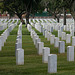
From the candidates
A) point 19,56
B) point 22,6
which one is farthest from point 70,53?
point 22,6

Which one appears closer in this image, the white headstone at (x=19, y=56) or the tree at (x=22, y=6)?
the white headstone at (x=19, y=56)

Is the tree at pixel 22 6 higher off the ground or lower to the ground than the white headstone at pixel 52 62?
higher

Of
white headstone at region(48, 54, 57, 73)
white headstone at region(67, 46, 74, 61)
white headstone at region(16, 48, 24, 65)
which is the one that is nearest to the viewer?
white headstone at region(48, 54, 57, 73)

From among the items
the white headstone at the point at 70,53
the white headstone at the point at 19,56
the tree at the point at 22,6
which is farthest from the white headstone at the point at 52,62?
the tree at the point at 22,6

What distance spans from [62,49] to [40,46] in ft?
4.16

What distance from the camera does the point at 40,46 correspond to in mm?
16203

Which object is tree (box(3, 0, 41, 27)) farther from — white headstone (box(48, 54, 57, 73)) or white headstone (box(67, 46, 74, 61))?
white headstone (box(48, 54, 57, 73))

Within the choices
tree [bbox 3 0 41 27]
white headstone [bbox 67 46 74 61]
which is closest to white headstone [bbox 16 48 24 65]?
white headstone [bbox 67 46 74 61]

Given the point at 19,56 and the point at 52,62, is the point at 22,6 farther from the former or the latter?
the point at 52,62

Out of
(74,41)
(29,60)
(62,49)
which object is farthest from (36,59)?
(74,41)

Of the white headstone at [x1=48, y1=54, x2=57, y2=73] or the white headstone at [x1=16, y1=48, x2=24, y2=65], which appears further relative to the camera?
the white headstone at [x1=16, y1=48, x2=24, y2=65]

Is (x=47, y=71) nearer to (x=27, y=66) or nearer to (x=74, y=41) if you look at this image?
(x=27, y=66)

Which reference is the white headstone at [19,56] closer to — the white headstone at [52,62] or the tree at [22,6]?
the white headstone at [52,62]

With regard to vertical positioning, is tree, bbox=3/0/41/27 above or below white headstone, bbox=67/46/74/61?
above
